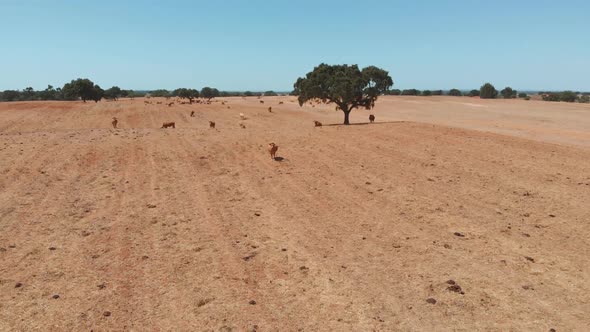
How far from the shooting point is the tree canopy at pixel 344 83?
134 feet

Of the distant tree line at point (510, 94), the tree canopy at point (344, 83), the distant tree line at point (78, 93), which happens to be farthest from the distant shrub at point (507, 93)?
the tree canopy at point (344, 83)

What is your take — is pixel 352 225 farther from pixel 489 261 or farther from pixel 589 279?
pixel 589 279

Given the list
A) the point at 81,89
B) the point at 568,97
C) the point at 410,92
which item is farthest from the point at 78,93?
the point at 568,97

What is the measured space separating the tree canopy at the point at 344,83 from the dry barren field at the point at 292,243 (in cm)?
2001

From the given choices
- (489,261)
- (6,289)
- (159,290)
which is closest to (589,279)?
(489,261)

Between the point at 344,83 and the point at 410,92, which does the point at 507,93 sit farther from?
the point at 344,83

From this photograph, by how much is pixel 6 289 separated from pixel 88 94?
116m

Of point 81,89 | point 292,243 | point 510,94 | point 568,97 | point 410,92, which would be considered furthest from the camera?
point 410,92

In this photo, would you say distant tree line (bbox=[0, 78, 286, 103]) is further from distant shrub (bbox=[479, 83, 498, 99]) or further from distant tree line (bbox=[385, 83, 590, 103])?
distant shrub (bbox=[479, 83, 498, 99])

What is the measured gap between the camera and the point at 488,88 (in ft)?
405

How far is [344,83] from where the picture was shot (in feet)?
132

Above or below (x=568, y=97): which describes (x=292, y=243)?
below

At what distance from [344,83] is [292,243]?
31.2 meters

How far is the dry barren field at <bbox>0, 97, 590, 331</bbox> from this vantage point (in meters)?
7.58
